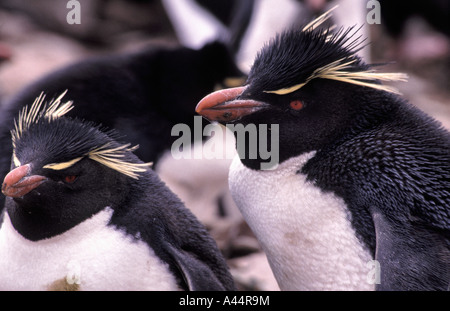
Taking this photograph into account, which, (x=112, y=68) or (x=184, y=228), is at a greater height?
(x=112, y=68)

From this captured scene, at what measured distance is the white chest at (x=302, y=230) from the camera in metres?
2.18

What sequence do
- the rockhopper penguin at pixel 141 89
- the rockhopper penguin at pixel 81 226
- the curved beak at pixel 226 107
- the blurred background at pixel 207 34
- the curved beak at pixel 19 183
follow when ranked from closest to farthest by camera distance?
the curved beak at pixel 19 183
the rockhopper penguin at pixel 81 226
the curved beak at pixel 226 107
the rockhopper penguin at pixel 141 89
the blurred background at pixel 207 34

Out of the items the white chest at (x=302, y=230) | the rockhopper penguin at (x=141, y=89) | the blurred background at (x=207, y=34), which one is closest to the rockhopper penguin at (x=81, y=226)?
the white chest at (x=302, y=230)

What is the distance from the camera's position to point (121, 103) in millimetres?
3270

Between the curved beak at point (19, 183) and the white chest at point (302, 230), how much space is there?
0.71 meters

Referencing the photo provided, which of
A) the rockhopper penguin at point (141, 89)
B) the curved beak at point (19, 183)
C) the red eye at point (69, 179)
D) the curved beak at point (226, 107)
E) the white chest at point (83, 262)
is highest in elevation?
the rockhopper penguin at point (141, 89)

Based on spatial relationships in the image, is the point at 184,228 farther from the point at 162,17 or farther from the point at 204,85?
the point at 162,17

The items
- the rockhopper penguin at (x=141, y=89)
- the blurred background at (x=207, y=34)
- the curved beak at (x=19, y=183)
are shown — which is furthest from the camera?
the blurred background at (x=207, y=34)

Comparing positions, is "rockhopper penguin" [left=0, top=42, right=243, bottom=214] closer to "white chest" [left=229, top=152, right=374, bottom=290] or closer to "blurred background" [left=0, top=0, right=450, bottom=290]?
"blurred background" [left=0, top=0, right=450, bottom=290]

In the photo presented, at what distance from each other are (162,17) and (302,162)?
16.9ft

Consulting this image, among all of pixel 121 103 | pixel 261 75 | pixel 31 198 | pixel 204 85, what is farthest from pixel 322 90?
pixel 204 85

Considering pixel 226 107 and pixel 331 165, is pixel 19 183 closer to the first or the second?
pixel 226 107

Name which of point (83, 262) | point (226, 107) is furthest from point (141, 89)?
point (83, 262)

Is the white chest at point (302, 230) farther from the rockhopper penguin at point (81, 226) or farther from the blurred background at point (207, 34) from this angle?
the blurred background at point (207, 34)
